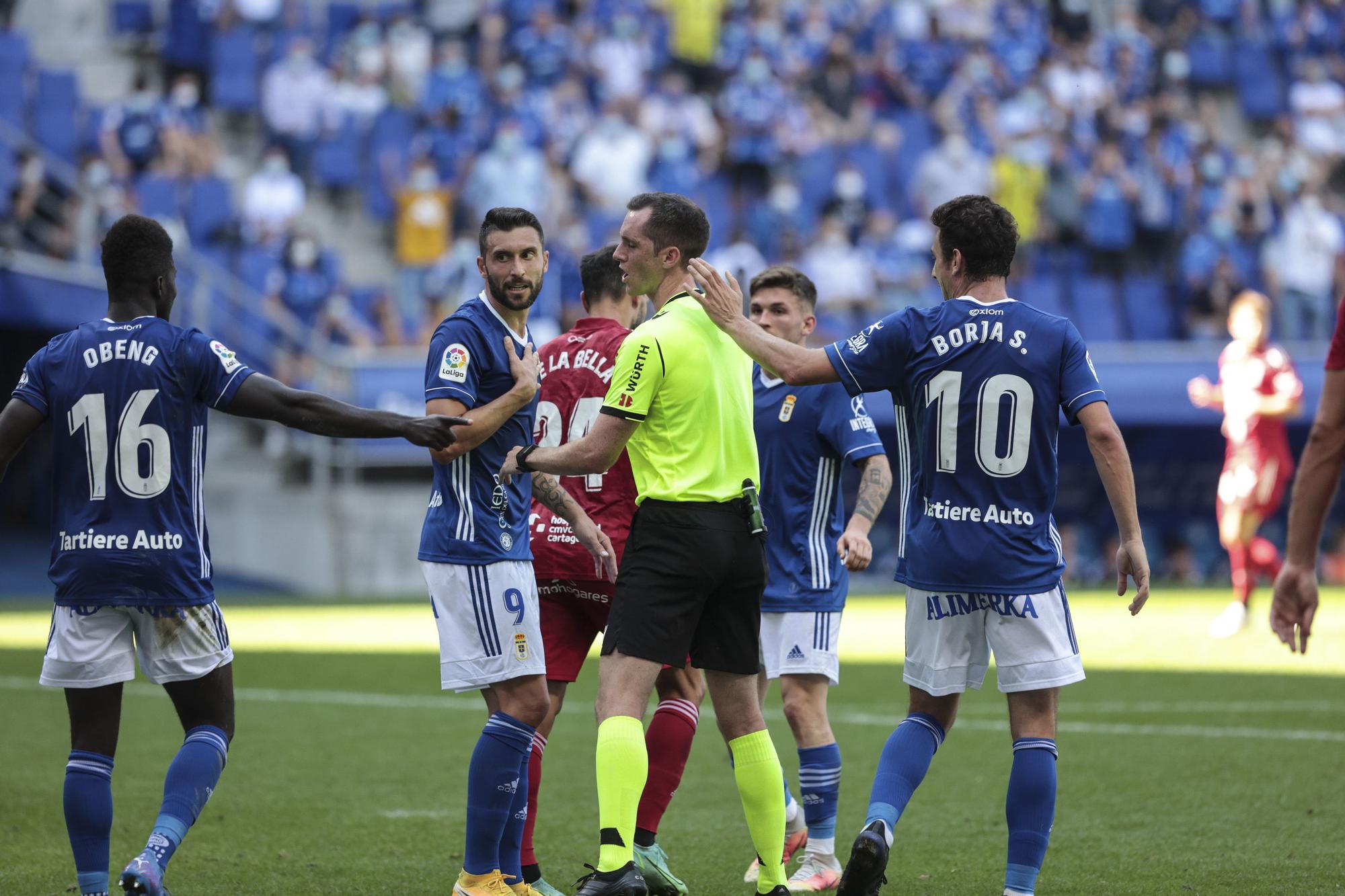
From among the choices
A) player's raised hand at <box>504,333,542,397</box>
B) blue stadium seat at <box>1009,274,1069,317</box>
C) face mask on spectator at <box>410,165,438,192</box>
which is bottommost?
player's raised hand at <box>504,333,542,397</box>

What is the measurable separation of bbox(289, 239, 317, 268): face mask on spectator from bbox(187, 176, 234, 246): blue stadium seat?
1459 millimetres

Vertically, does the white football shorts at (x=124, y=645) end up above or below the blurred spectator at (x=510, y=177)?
below

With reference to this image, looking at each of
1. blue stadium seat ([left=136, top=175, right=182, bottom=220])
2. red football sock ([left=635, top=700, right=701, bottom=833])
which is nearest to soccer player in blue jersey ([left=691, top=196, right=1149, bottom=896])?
red football sock ([left=635, top=700, right=701, bottom=833])

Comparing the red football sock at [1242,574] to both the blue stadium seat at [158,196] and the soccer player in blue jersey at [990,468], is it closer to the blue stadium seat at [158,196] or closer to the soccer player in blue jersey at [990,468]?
the soccer player in blue jersey at [990,468]

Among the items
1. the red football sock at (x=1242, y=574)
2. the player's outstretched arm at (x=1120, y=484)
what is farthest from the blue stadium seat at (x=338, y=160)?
the player's outstretched arm at (x=1120, y=484)

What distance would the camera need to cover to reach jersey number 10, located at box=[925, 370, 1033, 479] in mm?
4988

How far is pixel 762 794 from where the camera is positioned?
510 cm

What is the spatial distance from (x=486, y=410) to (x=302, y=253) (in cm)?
1594

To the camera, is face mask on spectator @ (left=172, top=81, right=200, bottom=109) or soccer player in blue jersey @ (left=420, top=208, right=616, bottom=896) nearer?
soccer player in blue jersey @ (left=420, top=208, right=616, bottom=896)

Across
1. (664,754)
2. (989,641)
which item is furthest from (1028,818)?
(664,754)

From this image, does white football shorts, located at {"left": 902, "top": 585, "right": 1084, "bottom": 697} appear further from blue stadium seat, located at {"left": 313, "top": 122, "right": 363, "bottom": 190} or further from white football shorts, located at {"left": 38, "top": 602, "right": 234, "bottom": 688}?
blue stadium seat, located at {"left": 313, "top": 122, "right": 363, "bottom": 190}

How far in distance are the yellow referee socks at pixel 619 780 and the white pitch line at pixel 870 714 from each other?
15.1ft

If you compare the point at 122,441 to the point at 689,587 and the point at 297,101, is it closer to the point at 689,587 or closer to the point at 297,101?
the point at 689,587

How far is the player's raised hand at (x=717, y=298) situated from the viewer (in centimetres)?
503
